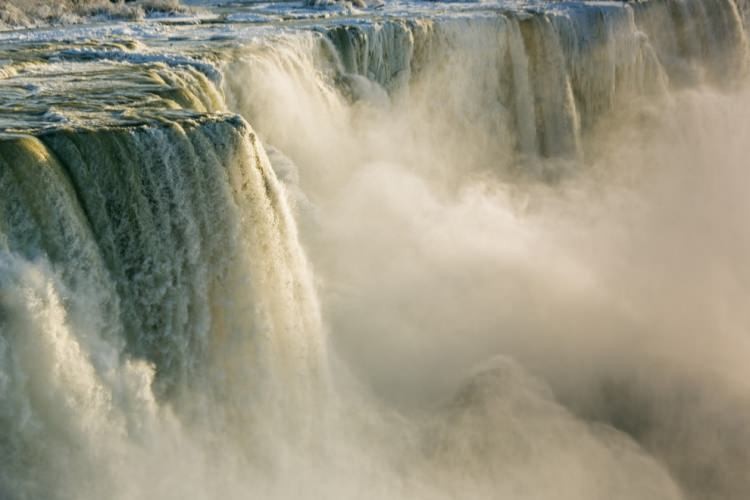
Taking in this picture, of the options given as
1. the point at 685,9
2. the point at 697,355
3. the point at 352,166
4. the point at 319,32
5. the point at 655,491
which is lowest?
the point at 655,491

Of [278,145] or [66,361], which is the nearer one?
[66,361]

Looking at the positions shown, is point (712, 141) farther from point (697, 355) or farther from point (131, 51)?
point (131, 51)

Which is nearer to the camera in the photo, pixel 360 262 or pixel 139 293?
pixel 139 293

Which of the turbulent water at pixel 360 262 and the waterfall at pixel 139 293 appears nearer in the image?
the waterfall at pixel 139 293

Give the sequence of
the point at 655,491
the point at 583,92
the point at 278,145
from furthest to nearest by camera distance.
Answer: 1. the point at 583,92
2. the point at 278,145
3. the point at 655,491

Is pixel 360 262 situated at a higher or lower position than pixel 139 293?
lower

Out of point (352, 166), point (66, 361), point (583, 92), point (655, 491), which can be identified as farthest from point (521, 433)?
point (583, 92)

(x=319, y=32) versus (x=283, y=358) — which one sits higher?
(x=319, y=32)

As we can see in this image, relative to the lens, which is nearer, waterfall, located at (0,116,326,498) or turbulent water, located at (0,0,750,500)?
Answer: waterfall, located at (0,116,326,498)
